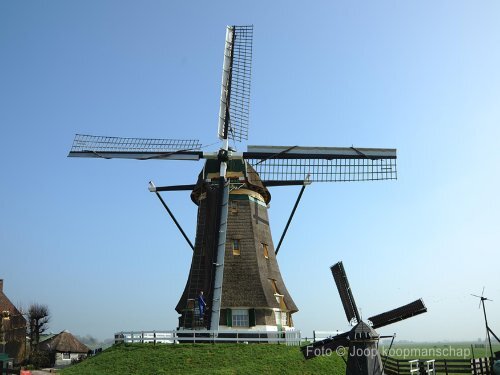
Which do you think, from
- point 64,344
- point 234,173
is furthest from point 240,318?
point 64,344

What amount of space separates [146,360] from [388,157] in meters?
15.3

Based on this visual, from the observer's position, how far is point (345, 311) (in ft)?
54.2

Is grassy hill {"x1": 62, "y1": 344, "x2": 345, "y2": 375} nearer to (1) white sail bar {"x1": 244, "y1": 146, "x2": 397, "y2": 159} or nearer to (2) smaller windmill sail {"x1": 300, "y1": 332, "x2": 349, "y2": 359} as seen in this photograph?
(2) smaller windmill sail {"x1": 300, "y1": 332, "x2": 349, "y2": 359}

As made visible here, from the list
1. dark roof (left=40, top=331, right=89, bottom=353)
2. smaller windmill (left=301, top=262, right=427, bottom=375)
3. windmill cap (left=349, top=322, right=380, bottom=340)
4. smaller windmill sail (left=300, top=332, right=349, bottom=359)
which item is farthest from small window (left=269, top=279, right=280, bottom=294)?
dark roof (left=40, top=331, right=89, bottom=353)

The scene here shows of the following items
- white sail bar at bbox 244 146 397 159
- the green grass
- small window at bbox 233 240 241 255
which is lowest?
the green grass

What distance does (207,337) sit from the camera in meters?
21.5

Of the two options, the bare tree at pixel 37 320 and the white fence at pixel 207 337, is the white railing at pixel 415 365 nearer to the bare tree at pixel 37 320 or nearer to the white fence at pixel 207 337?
the white fence at pixel 207 337

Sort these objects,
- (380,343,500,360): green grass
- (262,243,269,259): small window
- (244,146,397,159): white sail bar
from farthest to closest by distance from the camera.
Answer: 1. (380,343,500,360): green grass
2. (262,243,269,259): small window
3. (244,146,397,159): white sail bar

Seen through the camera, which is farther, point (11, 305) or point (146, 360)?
point (11, 305)

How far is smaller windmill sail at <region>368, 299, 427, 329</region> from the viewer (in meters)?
15.3

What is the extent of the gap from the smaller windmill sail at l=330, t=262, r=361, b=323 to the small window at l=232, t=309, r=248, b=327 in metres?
7.31

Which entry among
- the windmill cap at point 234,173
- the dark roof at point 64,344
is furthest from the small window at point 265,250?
the dark roof at point 64,344

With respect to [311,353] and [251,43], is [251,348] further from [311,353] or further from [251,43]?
[251,43]

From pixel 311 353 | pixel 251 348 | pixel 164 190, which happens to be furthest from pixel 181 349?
pixel 164 190
